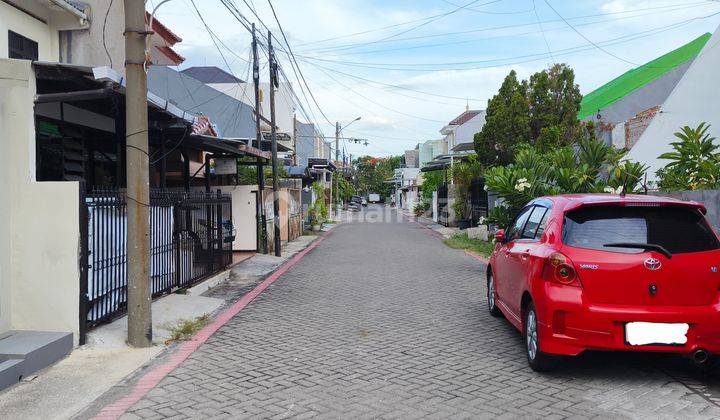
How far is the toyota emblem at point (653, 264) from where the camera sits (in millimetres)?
4914

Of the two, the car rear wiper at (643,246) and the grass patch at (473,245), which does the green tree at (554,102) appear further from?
the car rear wiper at (643,246)

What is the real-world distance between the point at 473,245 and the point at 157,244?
519 inches

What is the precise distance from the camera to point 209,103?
32.3 metres

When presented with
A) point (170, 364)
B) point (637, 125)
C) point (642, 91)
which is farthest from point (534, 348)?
point (642, 91)

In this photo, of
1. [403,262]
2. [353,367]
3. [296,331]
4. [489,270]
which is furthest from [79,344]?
[403,262]

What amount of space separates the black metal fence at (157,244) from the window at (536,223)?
15.3 feet

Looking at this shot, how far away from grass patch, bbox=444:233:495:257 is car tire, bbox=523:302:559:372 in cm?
1138

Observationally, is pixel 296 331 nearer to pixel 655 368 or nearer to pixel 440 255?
pixel 655 368

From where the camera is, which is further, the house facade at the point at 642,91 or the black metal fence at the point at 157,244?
the house facade at the point at 642,91

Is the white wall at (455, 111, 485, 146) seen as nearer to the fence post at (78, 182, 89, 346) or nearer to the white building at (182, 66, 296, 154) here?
the white building at (182, 66, 296, 154)

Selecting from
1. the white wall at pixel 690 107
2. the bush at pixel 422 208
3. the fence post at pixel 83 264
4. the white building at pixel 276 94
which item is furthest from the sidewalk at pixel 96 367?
the bush at pixel 422 208

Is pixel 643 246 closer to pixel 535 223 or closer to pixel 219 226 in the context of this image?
pixel 535 223

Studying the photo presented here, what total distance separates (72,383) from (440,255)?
13053 millimetres

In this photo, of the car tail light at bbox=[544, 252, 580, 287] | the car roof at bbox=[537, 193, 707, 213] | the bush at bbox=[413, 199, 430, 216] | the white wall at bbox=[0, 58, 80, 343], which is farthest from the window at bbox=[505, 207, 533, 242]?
the bush at bbox=[413, 199, 430, 216]
